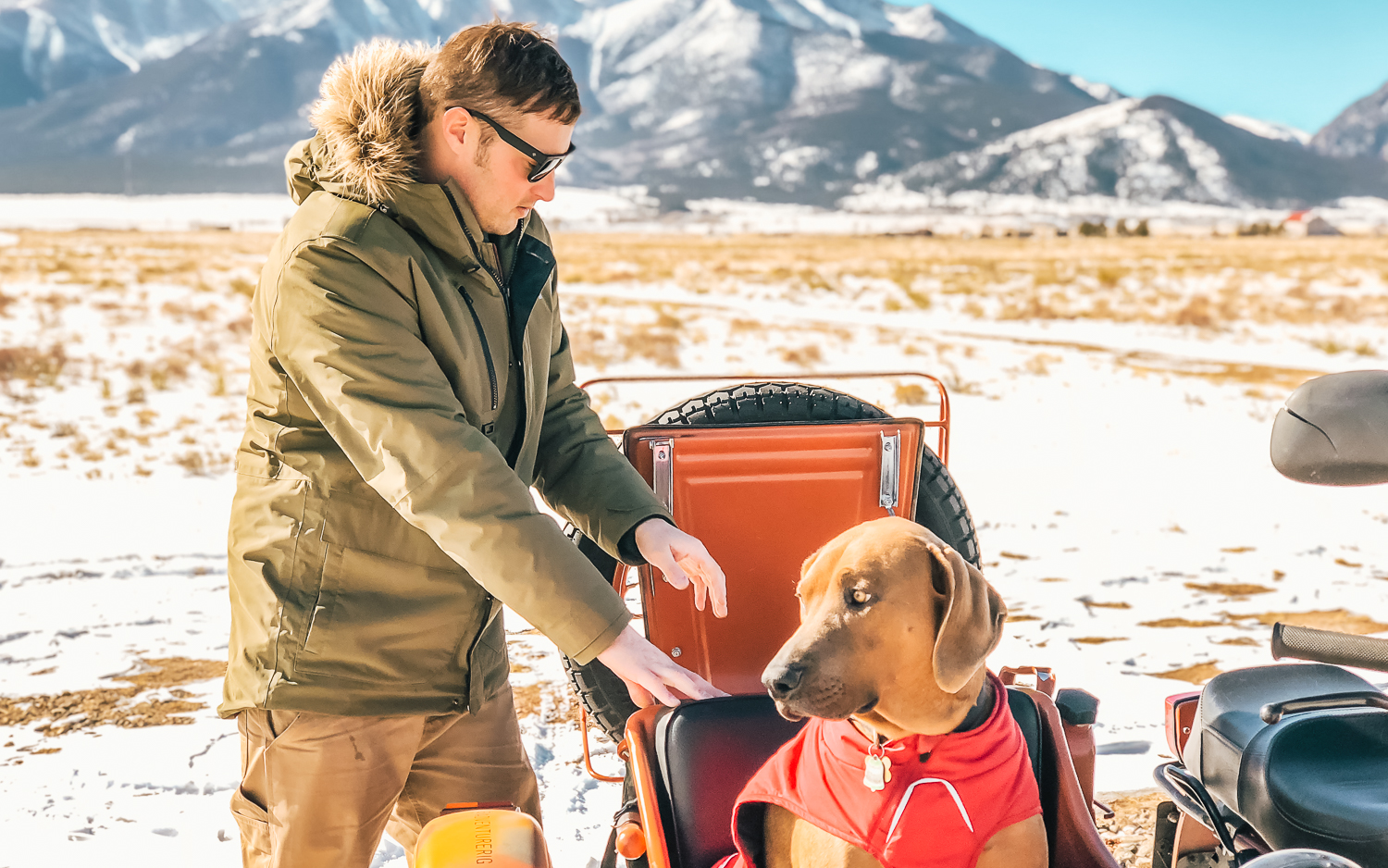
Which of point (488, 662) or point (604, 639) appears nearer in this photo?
point (604, 639)

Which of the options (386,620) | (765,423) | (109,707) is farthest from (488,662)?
(109,707)

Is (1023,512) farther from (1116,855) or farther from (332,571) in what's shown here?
(332,571)

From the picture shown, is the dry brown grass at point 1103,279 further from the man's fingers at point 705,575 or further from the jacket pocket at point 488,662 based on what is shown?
the jacket pocket at point 488,662

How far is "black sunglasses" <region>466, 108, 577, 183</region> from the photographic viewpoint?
81.6 inches

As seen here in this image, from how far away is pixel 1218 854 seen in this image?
2527 millimetres

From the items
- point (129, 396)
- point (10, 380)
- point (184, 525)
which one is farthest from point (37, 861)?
point (10, 380)

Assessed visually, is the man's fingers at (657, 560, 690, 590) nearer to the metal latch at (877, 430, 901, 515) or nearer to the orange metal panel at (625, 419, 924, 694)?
the orange metal panel at (625, 419, 924, 694)

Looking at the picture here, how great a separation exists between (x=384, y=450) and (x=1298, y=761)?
1.96 m

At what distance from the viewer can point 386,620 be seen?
7.06 feet

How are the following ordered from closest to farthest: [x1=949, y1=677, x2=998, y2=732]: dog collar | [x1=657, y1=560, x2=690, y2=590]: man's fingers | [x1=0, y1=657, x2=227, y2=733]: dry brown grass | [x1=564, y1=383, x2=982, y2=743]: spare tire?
[x1=949, y1=677, x2=998, y2=732]: dog collar, [x1=657, y1=560, x2=690, y2=590]: man's fingers, [x1=564, y1=383, x2=982, y2=743]: spare tire, [x1=0, y1=657, x2=227, y2=733]: dry brown grass

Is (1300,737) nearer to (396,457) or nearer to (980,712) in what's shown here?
(980,712)

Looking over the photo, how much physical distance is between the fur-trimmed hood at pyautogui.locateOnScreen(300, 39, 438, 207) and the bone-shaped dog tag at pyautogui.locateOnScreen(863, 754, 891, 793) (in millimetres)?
1496

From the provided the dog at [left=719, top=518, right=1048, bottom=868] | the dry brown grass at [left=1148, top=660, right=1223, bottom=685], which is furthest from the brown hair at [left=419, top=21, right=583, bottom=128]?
the dry brown grass at [left=1148, top=660, right=1223, bottom=685]

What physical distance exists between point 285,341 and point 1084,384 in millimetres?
13720
